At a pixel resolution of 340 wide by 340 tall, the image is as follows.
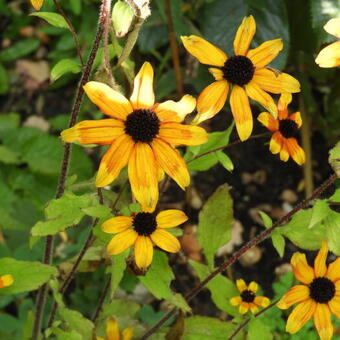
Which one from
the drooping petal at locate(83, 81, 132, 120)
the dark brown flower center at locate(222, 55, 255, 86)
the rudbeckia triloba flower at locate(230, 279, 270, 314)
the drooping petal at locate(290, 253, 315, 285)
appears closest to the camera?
the drooping petal at locate(83, 81, 132, 120)

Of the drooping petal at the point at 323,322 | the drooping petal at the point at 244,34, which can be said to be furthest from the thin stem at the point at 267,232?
the drooping petal at the point at 244,34

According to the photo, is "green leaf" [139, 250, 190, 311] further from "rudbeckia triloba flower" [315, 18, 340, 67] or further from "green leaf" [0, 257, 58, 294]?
"rudbeckia triloba flower" [315, 18, 340, 67]

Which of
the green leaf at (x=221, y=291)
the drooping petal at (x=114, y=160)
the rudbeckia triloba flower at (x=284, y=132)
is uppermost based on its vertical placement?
the drooping petal at (x=114, y=160)

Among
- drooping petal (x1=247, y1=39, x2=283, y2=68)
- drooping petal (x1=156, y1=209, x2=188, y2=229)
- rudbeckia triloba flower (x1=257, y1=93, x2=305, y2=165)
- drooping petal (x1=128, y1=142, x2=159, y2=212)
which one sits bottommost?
drooping petal (x1=156, y1=209, x2=188, y2=229)

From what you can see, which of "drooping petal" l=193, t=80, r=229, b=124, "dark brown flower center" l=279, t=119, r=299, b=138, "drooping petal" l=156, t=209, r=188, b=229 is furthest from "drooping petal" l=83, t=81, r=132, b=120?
"dark brown flower center" l=279, t=119, r=299, b=138

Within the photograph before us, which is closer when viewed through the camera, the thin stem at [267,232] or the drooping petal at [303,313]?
the thin stem at [267,232]

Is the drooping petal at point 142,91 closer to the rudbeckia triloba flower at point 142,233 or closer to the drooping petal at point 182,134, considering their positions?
the drooping petal at point 182,134

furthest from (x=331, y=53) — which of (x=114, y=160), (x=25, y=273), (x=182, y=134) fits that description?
Result: (x=25, y=273)
